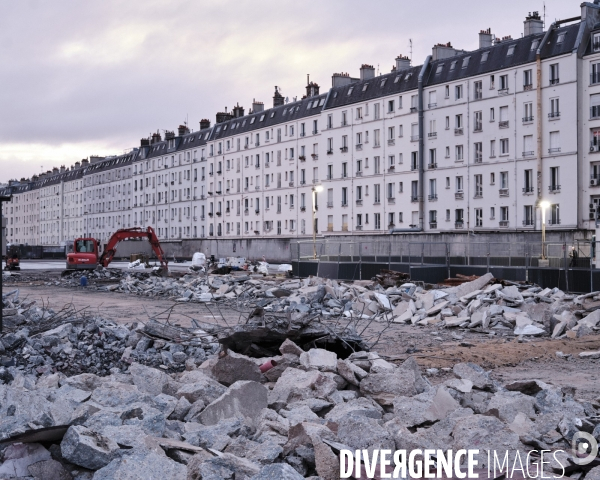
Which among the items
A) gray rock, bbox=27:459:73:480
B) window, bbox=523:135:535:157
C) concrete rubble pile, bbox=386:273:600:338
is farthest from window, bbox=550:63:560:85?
gray rock, bbox=27:459:73:480

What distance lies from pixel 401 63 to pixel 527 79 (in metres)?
17.2

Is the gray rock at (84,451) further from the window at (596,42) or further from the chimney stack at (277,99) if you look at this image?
the chimney stack at (277,99)

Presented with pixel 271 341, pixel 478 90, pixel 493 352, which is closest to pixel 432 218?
pixel 478 90

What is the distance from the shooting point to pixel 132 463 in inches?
226

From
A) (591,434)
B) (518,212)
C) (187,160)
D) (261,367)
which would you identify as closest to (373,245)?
(518,212)

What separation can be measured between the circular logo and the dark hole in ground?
15.1 feet

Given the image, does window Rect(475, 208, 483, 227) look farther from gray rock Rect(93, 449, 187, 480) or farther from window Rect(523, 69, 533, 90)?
gray rock Rect(93, 449, 187, 480)

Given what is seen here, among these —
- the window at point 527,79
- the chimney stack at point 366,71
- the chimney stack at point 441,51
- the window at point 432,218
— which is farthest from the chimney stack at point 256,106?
the window at point 527,79

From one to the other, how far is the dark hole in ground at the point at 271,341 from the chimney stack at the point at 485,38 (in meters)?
62.1

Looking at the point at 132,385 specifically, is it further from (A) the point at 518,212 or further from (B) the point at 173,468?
(A) the point at 518,212

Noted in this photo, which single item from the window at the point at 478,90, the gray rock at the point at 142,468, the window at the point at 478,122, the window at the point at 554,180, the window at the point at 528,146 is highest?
the window at the point at 478,90

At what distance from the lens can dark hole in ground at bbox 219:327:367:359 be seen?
38.5ft

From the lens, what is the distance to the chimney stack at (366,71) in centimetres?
8012

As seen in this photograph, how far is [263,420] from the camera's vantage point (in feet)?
25.0
